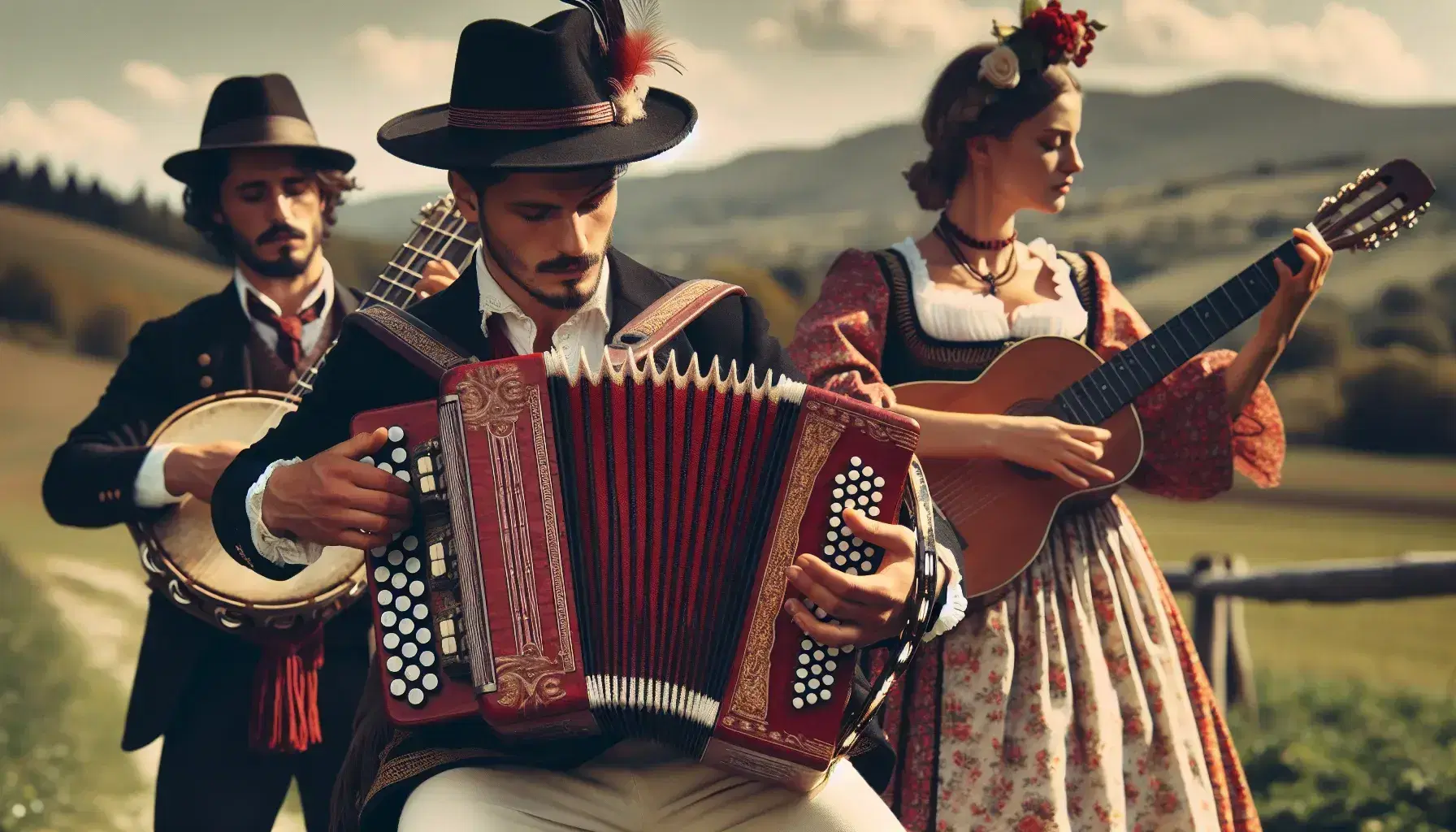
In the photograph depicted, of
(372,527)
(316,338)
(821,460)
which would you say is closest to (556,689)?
(372,527)

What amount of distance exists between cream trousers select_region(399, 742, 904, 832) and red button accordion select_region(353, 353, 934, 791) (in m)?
0.13

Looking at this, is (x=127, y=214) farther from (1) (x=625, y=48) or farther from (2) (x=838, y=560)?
(2) (x=838, y=560)

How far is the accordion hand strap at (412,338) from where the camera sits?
2525 mm

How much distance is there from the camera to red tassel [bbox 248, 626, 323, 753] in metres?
3.36

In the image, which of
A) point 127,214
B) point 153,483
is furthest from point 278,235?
point 127,214

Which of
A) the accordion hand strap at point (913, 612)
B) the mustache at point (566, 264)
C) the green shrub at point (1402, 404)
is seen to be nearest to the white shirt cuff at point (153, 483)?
the mustache at point (566, 264)

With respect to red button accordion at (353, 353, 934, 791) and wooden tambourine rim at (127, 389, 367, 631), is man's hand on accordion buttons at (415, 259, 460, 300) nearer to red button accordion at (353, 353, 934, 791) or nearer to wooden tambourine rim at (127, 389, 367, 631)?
wooden tambourine rim at (127, 389, 367, 631)

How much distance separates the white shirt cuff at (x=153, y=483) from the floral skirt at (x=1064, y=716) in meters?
1.57

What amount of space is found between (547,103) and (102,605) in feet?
Answer: 18.0

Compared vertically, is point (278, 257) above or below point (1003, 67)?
below

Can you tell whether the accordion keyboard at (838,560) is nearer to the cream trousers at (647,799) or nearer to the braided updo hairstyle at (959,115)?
the cream trousers at (647,799)

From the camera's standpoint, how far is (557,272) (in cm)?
258

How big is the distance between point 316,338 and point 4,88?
Answer: 4.86 m

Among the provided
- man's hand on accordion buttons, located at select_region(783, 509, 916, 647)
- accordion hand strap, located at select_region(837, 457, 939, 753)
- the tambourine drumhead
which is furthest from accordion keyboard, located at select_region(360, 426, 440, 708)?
the tambourine drumhead
